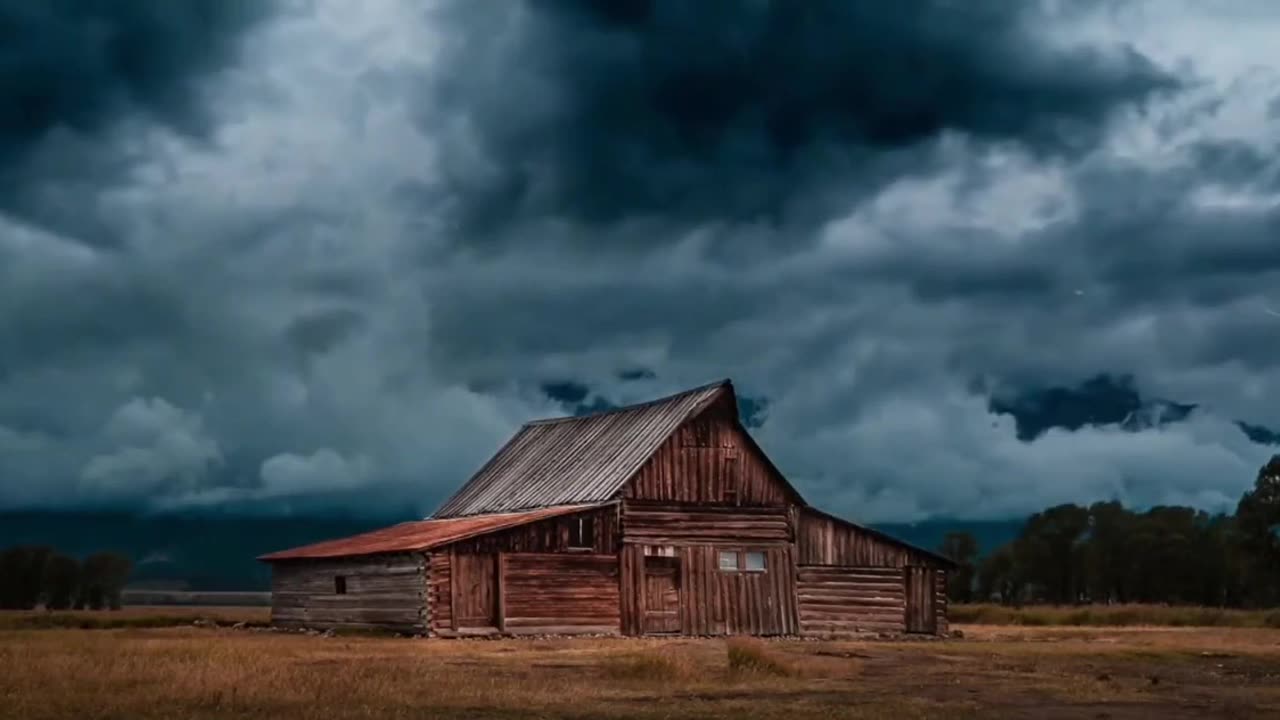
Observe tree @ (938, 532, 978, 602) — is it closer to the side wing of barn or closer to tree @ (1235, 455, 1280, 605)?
tree @ (1235, 455, 1280, 605)

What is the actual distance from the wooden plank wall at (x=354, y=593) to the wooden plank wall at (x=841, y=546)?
13.5 metres

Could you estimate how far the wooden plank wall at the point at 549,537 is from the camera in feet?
157

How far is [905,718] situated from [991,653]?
18701 mm

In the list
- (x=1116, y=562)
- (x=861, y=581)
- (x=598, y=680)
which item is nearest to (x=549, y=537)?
(x=861, y=581)

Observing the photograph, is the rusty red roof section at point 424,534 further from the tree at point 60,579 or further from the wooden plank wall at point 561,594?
the tree at point 60,579

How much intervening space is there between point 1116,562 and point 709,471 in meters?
72.5

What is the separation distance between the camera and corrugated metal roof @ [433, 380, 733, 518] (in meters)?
52.6

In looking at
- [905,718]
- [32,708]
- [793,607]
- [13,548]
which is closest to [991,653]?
[793,607]

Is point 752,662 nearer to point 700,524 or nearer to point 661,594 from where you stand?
point 661,594

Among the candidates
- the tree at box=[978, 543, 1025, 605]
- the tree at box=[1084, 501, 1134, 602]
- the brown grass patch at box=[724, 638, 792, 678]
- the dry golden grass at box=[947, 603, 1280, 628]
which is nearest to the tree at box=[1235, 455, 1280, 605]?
the dry golden grass at box=[947, 603, 1280, 628]

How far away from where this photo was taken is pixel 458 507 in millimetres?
62969

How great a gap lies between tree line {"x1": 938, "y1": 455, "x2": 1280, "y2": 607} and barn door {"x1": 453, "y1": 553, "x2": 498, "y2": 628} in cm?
6579

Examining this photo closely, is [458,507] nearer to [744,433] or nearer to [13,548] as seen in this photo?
[744,433]

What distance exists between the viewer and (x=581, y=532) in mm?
49750
